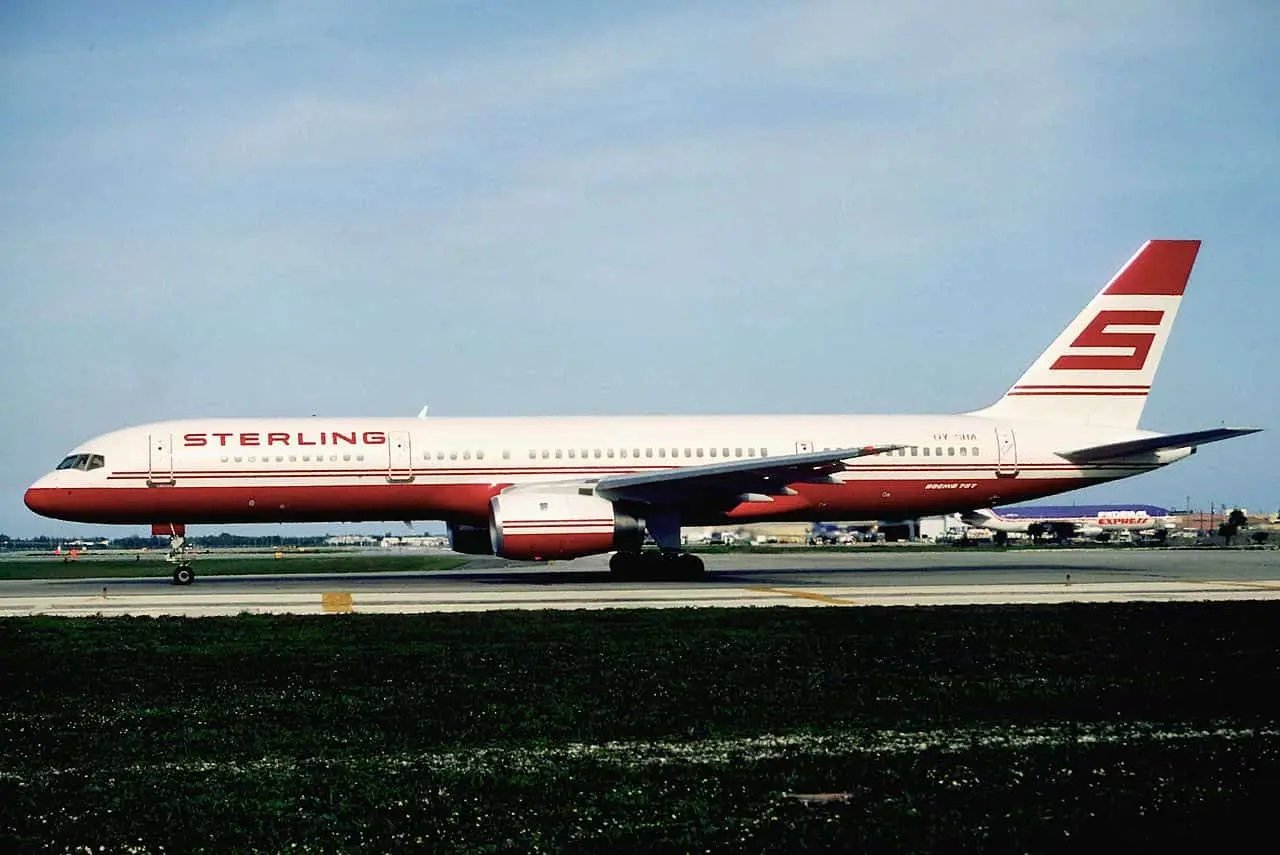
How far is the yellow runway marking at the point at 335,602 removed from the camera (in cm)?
2136

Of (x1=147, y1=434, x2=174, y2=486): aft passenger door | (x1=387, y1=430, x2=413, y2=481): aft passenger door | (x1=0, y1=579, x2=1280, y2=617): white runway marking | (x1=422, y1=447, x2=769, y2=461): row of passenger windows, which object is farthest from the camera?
(x1=422, y1=447, x2=769, y2=461): row of passenger windows

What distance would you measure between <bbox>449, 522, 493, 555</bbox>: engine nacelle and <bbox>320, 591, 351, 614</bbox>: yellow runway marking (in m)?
6.97

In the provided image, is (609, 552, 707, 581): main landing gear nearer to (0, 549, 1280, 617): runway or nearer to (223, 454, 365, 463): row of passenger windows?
(0, 549, 1280, 617): runway

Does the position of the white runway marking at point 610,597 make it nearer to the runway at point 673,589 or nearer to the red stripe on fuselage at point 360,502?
the runway at point 673,589

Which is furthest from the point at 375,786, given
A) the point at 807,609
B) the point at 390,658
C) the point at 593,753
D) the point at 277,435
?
the point at 277,435

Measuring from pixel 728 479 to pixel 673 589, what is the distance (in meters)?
4.15

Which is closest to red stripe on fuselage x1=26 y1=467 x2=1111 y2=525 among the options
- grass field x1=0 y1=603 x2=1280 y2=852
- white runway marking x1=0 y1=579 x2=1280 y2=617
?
white runway marking x1=0 y1=579 x2=1280 y2=617

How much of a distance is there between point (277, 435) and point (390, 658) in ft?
59.0

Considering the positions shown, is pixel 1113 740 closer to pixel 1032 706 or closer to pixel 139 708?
pixel 1032 706

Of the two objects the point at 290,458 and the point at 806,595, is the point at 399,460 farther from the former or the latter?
the point at 806,595

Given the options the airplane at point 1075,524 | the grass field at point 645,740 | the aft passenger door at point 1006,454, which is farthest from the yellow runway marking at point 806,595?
the airplane at point 1075,524

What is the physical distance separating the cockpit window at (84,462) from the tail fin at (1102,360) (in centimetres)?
2320

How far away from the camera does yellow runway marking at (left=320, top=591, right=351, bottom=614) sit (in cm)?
2136

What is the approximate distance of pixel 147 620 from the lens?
63.4ft
